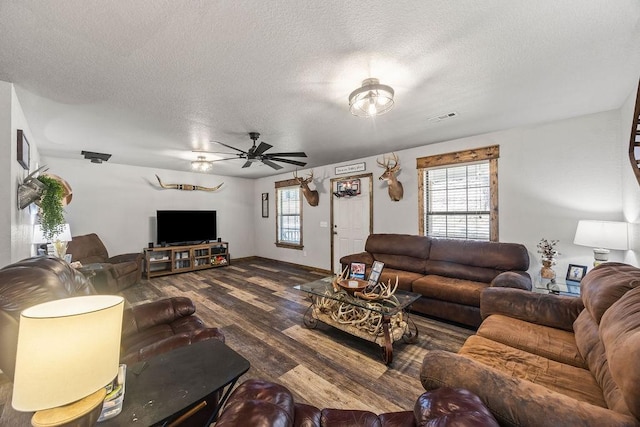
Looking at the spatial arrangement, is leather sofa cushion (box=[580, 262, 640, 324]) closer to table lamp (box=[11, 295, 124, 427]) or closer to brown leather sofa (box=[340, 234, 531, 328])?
brown leather sofa (box=[340, 234, 531, 328])

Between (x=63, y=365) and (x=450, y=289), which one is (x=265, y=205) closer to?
(x=450, y=289)

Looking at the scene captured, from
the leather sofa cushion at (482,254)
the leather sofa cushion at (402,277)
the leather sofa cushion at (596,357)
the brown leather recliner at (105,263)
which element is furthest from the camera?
the brown leather recliner at (105,263)

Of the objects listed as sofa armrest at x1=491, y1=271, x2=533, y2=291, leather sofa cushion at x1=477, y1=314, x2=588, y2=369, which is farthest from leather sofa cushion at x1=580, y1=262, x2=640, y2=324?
sofa armrest at x1=491, y1=271, x2=533, y2=291

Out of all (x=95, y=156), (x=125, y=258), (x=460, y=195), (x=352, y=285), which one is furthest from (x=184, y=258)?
(x=460, y=195)

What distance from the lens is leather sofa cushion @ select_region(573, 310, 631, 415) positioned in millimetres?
1059

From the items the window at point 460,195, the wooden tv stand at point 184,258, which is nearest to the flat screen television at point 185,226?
the wooden tv stand at point 184,258

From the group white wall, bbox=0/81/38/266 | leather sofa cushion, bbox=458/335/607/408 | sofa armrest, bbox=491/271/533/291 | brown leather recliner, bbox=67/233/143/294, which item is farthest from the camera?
brown leather recliner, bbox=67/233/143/294

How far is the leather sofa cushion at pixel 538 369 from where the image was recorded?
4.12 ft

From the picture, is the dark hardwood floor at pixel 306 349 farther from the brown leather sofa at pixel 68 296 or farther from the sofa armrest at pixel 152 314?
the sofa armrest at pixel 152 314

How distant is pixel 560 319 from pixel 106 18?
3684 mm

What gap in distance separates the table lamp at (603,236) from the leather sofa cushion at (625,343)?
4.46 ft

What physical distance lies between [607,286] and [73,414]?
2632 mm

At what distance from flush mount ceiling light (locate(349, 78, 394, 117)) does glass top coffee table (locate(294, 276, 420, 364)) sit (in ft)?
5.98

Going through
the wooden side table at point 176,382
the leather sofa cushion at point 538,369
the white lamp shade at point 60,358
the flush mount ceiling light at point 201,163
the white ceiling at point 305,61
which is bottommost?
the leather sofa cushion at point 538,369
